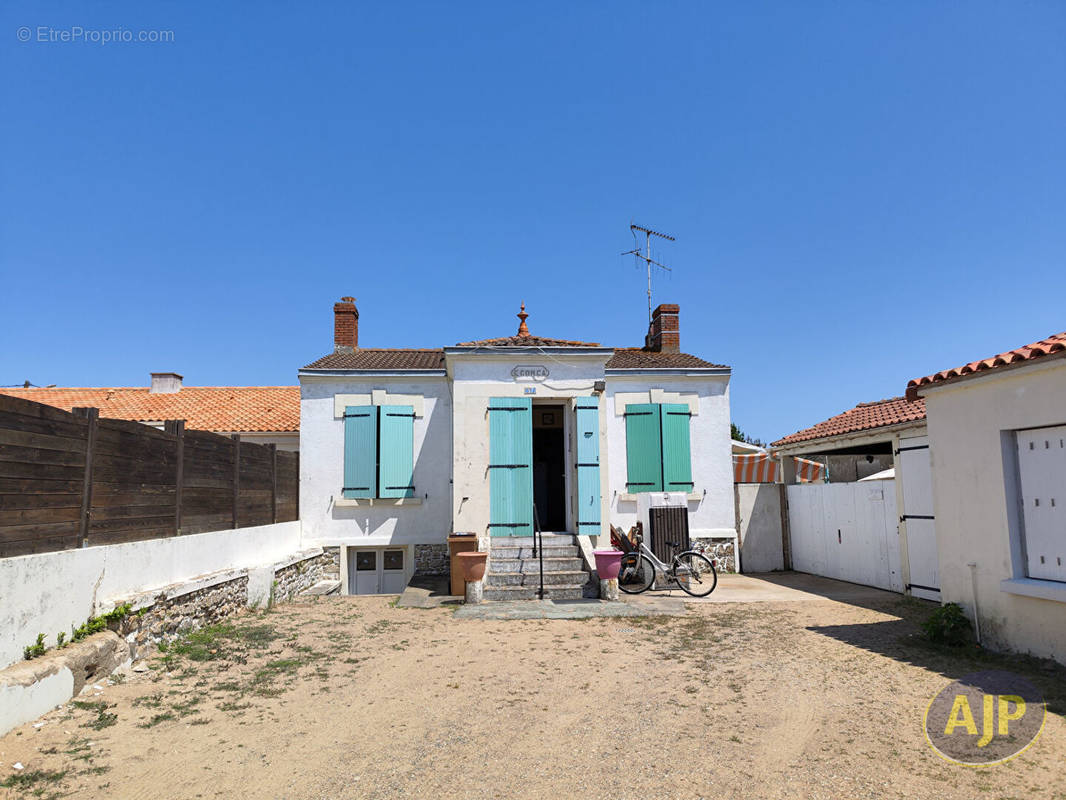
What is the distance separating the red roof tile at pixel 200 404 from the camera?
1502cm

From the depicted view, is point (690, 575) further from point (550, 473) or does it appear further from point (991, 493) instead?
point (991, 493)

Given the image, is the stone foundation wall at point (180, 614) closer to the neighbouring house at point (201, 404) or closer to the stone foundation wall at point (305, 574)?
the stone foundation wall at point (305, 574)

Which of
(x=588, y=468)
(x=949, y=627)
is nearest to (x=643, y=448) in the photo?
(x=588, y=468)

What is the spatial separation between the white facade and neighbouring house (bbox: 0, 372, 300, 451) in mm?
2677

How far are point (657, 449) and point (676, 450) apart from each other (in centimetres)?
40

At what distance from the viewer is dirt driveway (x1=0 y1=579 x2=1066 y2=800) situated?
142 inches

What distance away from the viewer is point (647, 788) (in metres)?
3.57

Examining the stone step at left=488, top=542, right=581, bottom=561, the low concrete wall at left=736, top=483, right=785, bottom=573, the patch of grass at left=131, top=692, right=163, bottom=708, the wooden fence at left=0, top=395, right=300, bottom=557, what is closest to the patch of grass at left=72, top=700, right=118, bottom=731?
the patch of grass at left=131, top=692, right=163, bottom=708

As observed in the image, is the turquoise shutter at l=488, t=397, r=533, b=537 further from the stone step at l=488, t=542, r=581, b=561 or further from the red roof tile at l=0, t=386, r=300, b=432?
the red roof tile at l=0, t=386, r=300, b=432

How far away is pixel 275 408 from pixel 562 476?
761 centimetres

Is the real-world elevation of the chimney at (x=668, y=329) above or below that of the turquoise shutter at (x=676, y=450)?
above

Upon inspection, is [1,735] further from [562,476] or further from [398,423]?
[562,476]

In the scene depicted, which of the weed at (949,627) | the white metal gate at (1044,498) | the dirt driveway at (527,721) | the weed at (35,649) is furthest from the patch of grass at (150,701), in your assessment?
the white metal gate at (1044,498)

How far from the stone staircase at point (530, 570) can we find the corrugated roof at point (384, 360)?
415cm
